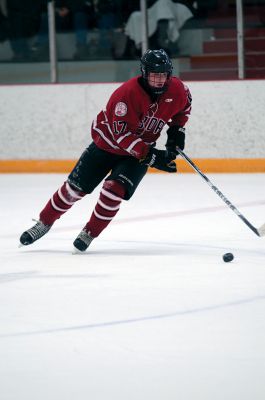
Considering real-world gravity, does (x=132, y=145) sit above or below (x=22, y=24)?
above

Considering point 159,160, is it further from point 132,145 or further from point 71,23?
point 71,23

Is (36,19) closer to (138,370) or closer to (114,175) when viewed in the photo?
(114,175)

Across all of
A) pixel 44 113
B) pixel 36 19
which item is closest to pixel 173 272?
pixel 44 113

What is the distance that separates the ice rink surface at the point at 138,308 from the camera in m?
2.90

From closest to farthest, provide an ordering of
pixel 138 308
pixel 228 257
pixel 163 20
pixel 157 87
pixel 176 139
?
pixel 138 308
pixel 228 257
pixel 157 87
pixel 176 139
pixel 163 20

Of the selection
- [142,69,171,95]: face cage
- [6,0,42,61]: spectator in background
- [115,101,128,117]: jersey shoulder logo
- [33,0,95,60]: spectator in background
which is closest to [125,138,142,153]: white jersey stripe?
[115,101,128,117]: jersey shoulder logo

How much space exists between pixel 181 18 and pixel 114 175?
4498 millimetres

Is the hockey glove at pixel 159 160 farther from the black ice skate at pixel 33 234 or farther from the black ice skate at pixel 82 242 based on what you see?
the black ice skate at pixel 33 234

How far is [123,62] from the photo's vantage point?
30.3 ft

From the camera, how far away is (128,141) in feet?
16.1

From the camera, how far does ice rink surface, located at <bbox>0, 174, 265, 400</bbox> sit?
2902mm

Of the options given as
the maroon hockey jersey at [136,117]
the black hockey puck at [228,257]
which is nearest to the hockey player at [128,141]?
the maroon hockey jersey at [136,117]

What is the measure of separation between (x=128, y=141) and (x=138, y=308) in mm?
1211

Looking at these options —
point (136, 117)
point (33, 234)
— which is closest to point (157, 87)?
point (136, 117)
